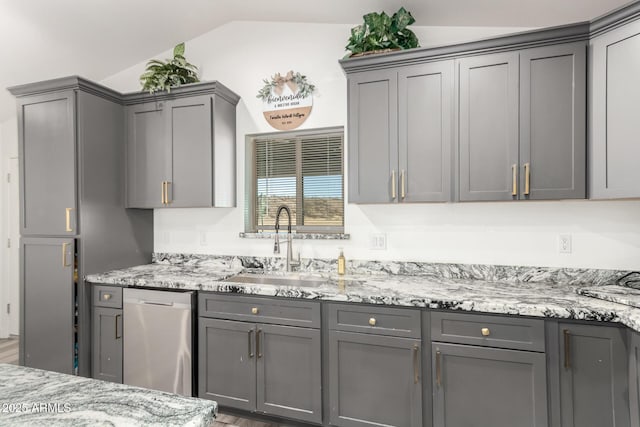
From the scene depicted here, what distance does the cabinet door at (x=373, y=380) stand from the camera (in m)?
1.92

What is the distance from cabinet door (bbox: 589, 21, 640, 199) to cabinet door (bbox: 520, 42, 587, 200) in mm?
50

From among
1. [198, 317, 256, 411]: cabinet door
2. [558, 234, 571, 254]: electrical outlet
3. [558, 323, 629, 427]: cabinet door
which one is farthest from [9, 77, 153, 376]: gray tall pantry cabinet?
[558, 234, 571, 254]: electrical outlet

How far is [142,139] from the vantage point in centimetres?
290

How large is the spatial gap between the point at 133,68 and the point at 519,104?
10.9 ft

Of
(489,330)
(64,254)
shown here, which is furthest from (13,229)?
(489,330)

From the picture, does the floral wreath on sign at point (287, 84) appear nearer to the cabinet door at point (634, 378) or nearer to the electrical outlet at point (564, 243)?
the electrical outlet at point (564, 243)

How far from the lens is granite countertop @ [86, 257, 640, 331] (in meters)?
1.72

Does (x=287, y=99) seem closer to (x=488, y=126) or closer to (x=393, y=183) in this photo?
(x=393, y=183)

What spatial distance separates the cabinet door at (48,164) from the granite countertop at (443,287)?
0.56 meters

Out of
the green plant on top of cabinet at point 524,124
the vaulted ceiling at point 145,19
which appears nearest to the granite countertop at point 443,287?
the green plant on top of cabinet at point 524,124

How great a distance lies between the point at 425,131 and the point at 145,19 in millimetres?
2320

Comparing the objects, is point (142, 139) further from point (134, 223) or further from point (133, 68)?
point (133, 68)

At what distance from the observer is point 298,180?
298 cm

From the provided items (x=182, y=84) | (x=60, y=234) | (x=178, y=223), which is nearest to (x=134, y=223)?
(x=178, y=223)
